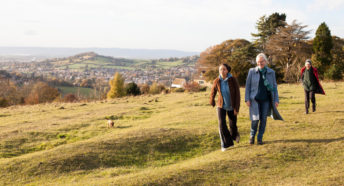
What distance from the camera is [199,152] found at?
27.6 ft

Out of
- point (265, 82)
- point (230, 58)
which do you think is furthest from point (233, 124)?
point (230, 58)

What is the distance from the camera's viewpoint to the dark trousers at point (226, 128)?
738cm

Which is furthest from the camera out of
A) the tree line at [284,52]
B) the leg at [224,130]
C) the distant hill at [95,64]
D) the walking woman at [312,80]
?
the distant hill at [95,64]

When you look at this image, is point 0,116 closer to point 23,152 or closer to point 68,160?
point 23,152

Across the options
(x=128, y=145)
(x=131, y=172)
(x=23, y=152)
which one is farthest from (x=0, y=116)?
(x=131, y=172)

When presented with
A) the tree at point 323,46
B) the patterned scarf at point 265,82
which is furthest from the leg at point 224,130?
the tree at point 323,46

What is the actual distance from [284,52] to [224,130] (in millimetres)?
44252

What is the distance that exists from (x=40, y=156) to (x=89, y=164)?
1808 millimetres

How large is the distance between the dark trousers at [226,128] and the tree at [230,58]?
40333 mm

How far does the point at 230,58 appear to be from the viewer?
5153 centimetres

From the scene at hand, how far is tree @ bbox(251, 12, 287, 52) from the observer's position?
54781 mm

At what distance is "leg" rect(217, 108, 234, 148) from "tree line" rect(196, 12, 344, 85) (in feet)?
101

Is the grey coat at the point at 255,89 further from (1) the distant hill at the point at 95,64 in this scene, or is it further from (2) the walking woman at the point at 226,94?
(1) the distant hill at the point at 95,64

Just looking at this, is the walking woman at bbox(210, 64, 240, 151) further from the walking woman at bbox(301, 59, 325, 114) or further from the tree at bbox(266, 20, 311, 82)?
the tree at bbox(266, 20, 311, 82)
